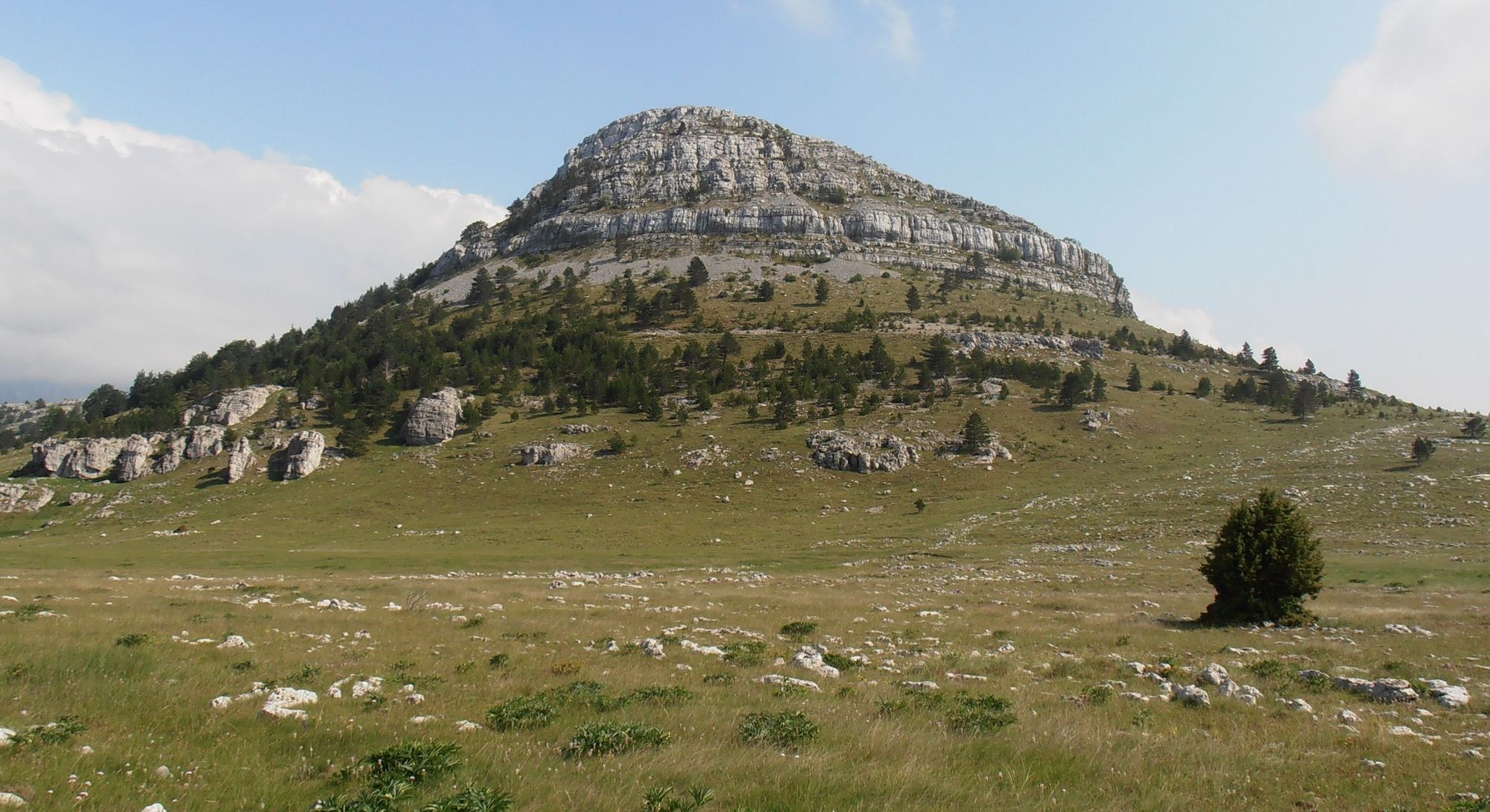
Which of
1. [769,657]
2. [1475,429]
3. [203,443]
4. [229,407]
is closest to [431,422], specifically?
[203,443]

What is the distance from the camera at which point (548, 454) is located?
286 ft

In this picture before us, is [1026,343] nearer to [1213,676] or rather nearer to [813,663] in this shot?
[1213,676]

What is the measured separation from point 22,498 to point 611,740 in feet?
350

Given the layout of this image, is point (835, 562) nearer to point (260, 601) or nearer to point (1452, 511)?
point (260, 601)

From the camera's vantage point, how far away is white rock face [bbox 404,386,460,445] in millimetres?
95688

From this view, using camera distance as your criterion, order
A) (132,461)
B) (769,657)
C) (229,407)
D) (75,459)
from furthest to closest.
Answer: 1. (229,407)
2. (75,459)
3. (132,461)
4. (769,657)

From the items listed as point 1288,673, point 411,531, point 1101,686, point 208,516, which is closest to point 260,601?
point 1101,686

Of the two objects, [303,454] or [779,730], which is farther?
[303,454]

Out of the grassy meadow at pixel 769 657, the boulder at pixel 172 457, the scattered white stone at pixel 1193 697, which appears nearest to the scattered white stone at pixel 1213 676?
the grassy meadow at pixel 769 657

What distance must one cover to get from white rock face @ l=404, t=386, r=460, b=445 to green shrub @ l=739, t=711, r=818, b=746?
97.4 metres

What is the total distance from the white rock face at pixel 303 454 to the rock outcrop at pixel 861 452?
214 feet

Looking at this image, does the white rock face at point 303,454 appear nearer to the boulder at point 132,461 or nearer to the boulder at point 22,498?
the boulder at point 132,461

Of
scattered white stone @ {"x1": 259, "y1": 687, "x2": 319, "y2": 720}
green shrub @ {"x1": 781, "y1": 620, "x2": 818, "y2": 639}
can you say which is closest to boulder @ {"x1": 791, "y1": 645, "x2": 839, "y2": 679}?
green shrub @ {"x1": 781, "y1": 620, "x2": 818, "y2": 639}

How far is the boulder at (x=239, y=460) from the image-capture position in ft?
276
